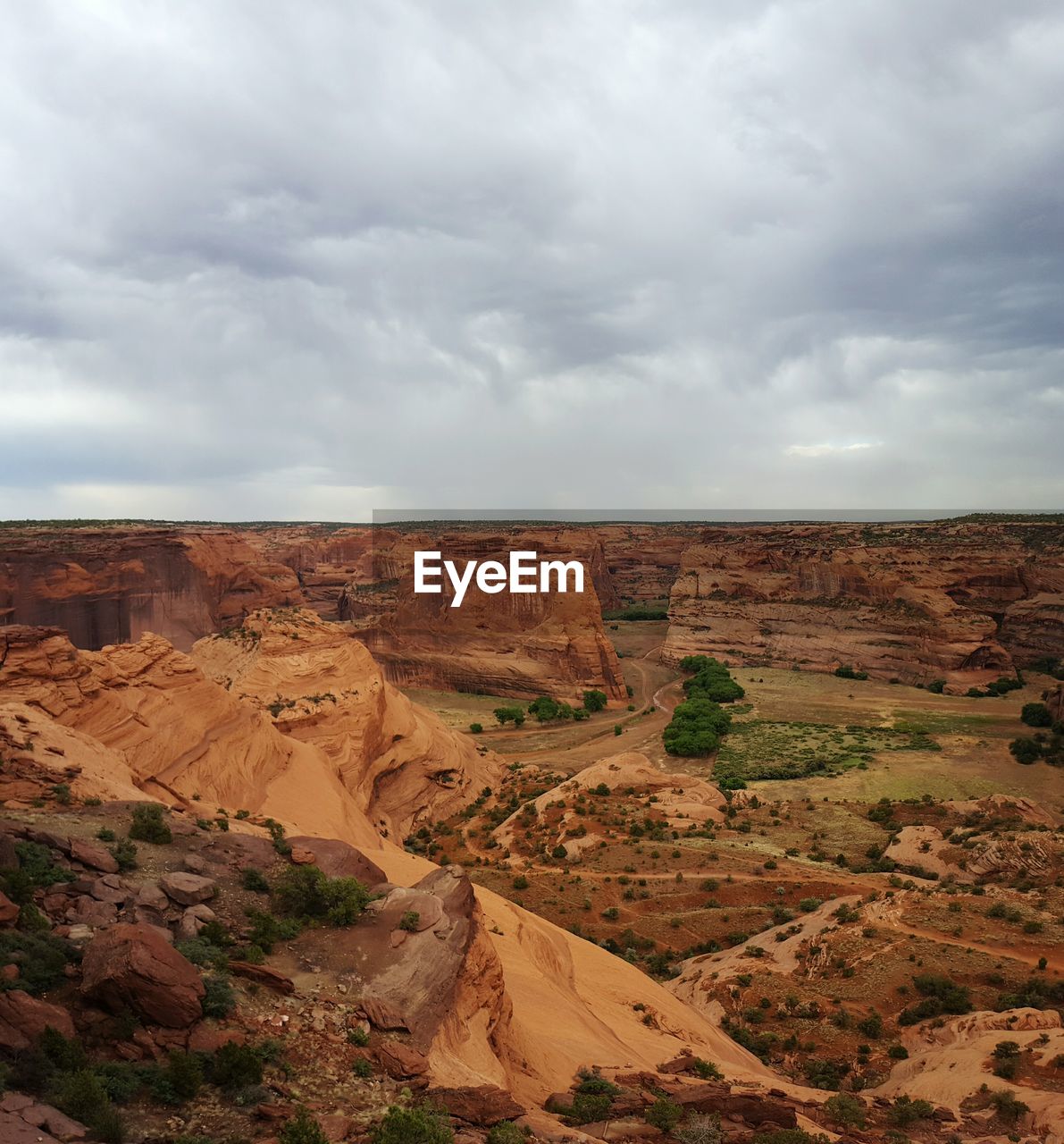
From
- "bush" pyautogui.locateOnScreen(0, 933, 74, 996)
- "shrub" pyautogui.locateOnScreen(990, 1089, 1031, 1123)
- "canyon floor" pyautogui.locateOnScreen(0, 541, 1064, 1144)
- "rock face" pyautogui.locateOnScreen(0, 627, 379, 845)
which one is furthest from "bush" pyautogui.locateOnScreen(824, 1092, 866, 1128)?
"rock face" pyautogui.locateOnScreen(0, 627, 379, 845)

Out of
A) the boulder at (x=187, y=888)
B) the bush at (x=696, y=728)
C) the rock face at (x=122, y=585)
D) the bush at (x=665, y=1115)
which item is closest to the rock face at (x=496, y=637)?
the bush at (x=696, y=728)

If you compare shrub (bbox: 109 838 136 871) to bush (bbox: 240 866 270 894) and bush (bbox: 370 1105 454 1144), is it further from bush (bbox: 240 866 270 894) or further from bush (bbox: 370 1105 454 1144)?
bush (bbox: 370 1105 454 1144)

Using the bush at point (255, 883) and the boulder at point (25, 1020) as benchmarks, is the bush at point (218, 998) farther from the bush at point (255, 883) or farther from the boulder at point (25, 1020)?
the bush at point (255, 883)

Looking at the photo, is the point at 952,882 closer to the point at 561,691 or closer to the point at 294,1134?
the point at 294,1134

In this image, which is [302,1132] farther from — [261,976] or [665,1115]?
[665,1115]

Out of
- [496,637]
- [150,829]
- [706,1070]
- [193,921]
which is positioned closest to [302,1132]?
[193,921]

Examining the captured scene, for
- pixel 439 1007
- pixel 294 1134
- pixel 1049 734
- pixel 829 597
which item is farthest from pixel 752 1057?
pixel 829 597

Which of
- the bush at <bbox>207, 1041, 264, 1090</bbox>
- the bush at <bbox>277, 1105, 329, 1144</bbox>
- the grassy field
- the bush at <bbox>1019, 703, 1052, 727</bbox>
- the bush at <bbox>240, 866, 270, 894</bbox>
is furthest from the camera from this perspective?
the bush at <bbox>1019, 703, 1052, 727</bbox>
